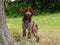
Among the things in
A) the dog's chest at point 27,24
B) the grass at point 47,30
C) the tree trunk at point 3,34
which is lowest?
the grass at point 47,30

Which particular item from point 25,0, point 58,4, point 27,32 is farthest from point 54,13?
point 27,32

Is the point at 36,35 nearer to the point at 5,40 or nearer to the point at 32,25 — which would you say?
the point at 32,25

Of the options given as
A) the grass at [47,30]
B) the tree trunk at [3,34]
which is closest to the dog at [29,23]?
the grass at [47,30]

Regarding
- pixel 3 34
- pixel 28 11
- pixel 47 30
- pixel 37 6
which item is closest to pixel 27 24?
pixel 28 11

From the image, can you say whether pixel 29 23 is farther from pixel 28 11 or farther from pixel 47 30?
pixel 47 30

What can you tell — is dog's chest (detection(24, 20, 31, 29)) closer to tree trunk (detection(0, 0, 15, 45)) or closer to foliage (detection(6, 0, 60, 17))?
tree trunk (detection(0, 0, 15, 45))

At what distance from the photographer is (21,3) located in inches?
902

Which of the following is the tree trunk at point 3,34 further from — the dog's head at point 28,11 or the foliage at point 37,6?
the foliage at point 37,6

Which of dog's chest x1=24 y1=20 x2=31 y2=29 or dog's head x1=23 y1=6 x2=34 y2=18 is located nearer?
dog's head x1=23 y1=6 x2=34 y2=18

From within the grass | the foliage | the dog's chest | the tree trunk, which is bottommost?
the foliage

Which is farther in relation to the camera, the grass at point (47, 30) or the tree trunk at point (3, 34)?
the grass at point (47, 30)

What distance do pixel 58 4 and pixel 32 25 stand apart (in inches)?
584

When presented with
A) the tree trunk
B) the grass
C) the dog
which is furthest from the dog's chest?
the tree trunk

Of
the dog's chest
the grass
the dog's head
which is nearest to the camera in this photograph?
the dog's head
